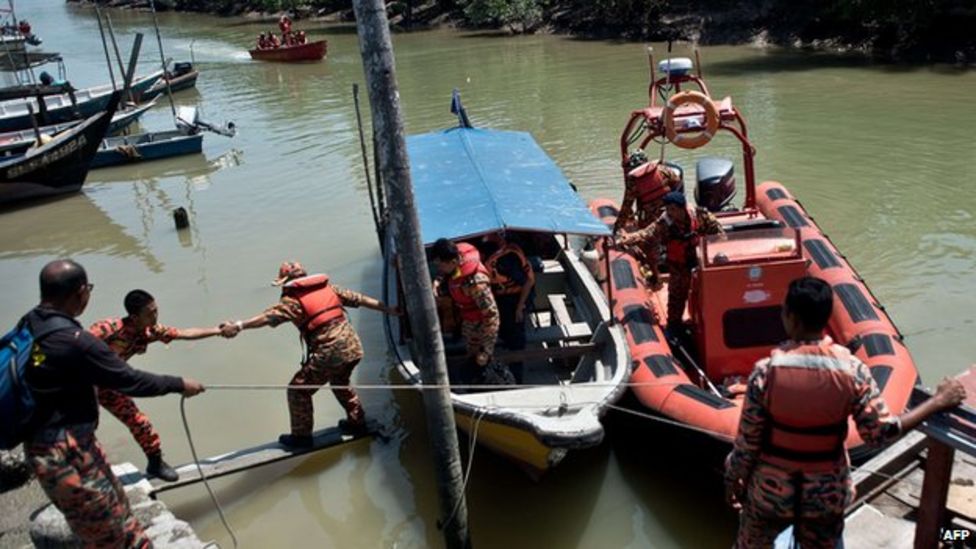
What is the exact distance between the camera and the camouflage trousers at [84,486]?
3.50 m

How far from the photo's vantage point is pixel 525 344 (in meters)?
6.41

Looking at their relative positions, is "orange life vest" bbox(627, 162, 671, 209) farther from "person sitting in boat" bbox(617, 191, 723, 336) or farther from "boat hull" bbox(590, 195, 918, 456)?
"person sitting in boat" bbox(617, 191, 723, 336)

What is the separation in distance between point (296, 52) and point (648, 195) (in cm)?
2452

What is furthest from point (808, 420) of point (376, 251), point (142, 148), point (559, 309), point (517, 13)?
point (517, 13)

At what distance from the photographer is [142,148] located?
16891 millimetres

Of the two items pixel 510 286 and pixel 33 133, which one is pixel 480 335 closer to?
pixel 510 286

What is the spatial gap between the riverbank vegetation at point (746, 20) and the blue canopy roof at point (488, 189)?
17.1 metres

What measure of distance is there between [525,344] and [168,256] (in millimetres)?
7467

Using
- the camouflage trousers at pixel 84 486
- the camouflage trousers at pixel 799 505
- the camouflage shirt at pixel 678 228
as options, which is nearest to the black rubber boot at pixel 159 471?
the camouflage trousers at pixel 84 486

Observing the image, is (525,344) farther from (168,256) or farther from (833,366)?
(168,256)

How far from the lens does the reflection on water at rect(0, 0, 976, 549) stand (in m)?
5.73

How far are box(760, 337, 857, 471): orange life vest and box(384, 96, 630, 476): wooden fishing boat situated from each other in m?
1.76

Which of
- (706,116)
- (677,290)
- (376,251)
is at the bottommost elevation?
(376,251)

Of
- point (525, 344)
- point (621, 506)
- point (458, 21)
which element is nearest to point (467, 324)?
point (525, 344)
